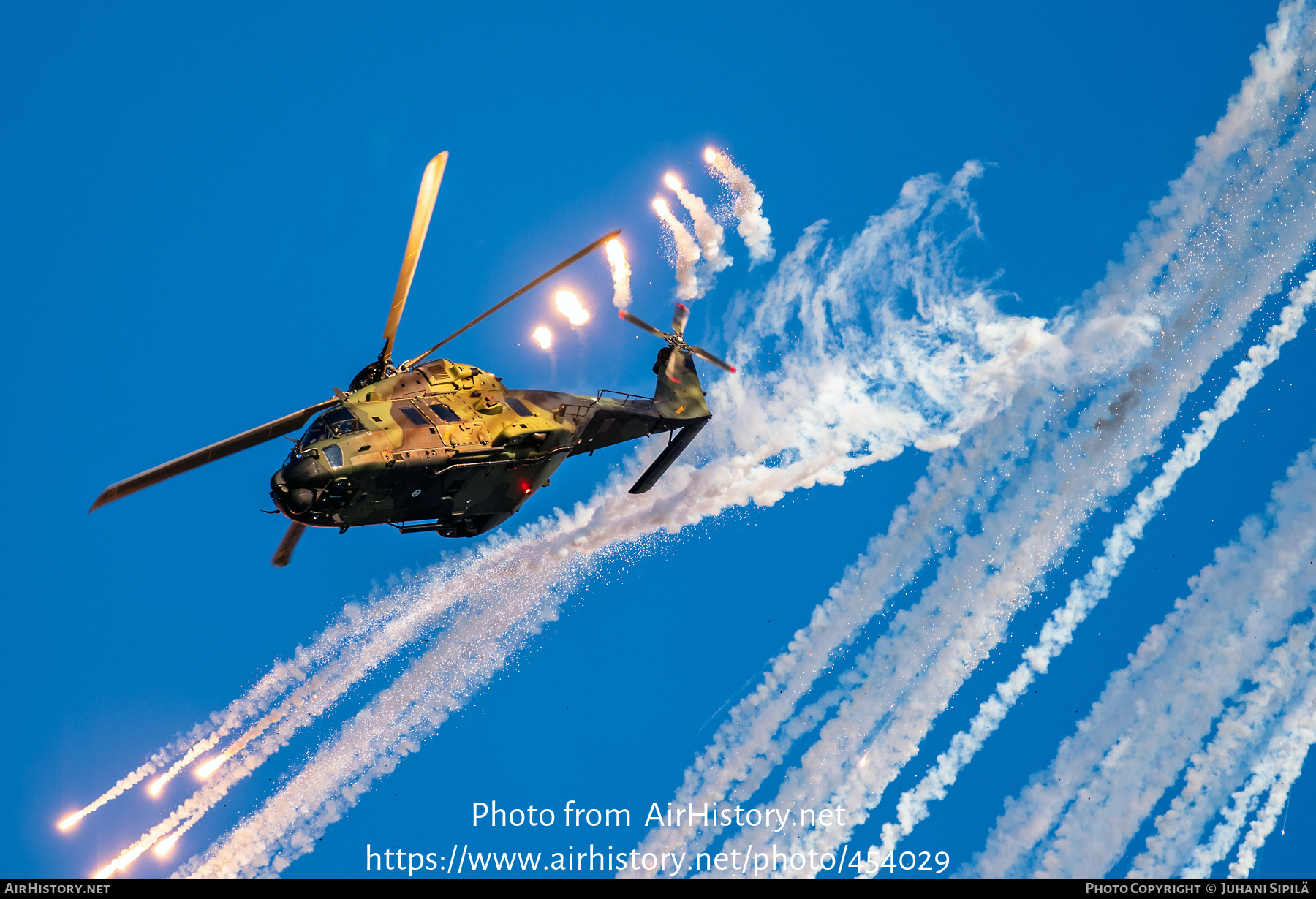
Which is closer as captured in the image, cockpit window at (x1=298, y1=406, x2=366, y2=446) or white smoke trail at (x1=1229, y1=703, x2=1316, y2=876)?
cockpit window at (x1=298, y1=406, x2=366, y2=446)

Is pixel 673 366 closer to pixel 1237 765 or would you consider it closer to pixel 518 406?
pixel 518 406

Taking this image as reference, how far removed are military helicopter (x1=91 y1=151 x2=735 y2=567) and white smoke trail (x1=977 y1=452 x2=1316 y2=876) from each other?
445 inches

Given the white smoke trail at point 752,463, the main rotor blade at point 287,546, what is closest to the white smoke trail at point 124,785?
the white smoke trail at point 752,463

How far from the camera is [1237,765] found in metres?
27.2

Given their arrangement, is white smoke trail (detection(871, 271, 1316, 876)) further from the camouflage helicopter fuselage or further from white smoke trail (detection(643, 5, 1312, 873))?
the camouflage helicopter fuselage

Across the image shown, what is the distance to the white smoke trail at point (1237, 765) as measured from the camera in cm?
2694

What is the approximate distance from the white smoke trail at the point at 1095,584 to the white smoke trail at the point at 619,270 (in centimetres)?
1227

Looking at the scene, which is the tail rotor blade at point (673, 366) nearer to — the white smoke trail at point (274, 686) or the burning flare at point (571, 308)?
the burning flare at point (571, 308)

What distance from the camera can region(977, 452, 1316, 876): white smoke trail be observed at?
2772cm

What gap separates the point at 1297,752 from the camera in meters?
27.0

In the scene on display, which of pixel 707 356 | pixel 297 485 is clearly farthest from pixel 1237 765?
pixel 297 485

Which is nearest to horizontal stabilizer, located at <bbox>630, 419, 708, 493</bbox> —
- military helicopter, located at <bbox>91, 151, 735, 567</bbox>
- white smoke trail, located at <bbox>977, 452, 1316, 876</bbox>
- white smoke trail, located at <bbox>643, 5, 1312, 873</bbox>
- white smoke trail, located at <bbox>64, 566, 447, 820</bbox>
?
military helicopter, located at <bbox>91, 151, 735, 567</bbox>
